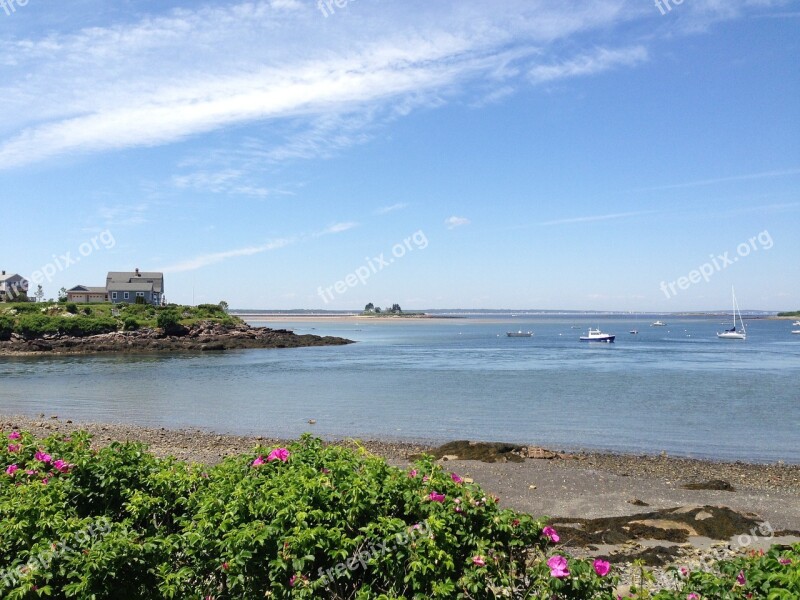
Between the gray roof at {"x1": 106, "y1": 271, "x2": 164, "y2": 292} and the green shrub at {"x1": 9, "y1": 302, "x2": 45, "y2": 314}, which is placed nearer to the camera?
the green shrub at {"x1": 9, "y1": 302, "x2": 45, "y2": 314}

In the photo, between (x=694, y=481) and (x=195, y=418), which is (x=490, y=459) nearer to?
(x=694, y=481)

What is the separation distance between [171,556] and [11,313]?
306ft

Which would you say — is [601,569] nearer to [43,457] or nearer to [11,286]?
[43,457]

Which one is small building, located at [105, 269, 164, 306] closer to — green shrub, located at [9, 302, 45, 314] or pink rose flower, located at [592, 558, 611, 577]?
green shrub, located at [9, 302, 45, 314]

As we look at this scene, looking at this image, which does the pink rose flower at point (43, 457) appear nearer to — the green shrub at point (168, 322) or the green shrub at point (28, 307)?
the green shrub at point (168, 322)

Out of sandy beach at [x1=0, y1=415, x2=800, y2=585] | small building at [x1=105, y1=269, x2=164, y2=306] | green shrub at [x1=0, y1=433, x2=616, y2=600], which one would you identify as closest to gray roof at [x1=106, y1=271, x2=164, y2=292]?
small building at [x1=105, y1=269, x2=164, y2=306]

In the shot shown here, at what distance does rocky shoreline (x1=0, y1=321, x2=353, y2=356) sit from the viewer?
74438mm

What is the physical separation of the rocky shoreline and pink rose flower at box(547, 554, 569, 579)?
79.3m

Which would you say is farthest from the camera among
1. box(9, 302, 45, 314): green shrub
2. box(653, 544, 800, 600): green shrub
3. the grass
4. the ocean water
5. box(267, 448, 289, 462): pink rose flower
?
box(9, 302, 45, 314): green shrub

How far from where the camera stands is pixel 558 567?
4734 mm

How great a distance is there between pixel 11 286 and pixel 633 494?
129592mm

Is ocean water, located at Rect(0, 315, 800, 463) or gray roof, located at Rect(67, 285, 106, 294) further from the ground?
gray roof, located at Rect(67, 285, 106, 294)

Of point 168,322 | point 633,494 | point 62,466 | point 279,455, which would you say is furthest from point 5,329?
point 279,455

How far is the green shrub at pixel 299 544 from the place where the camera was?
4.73m
